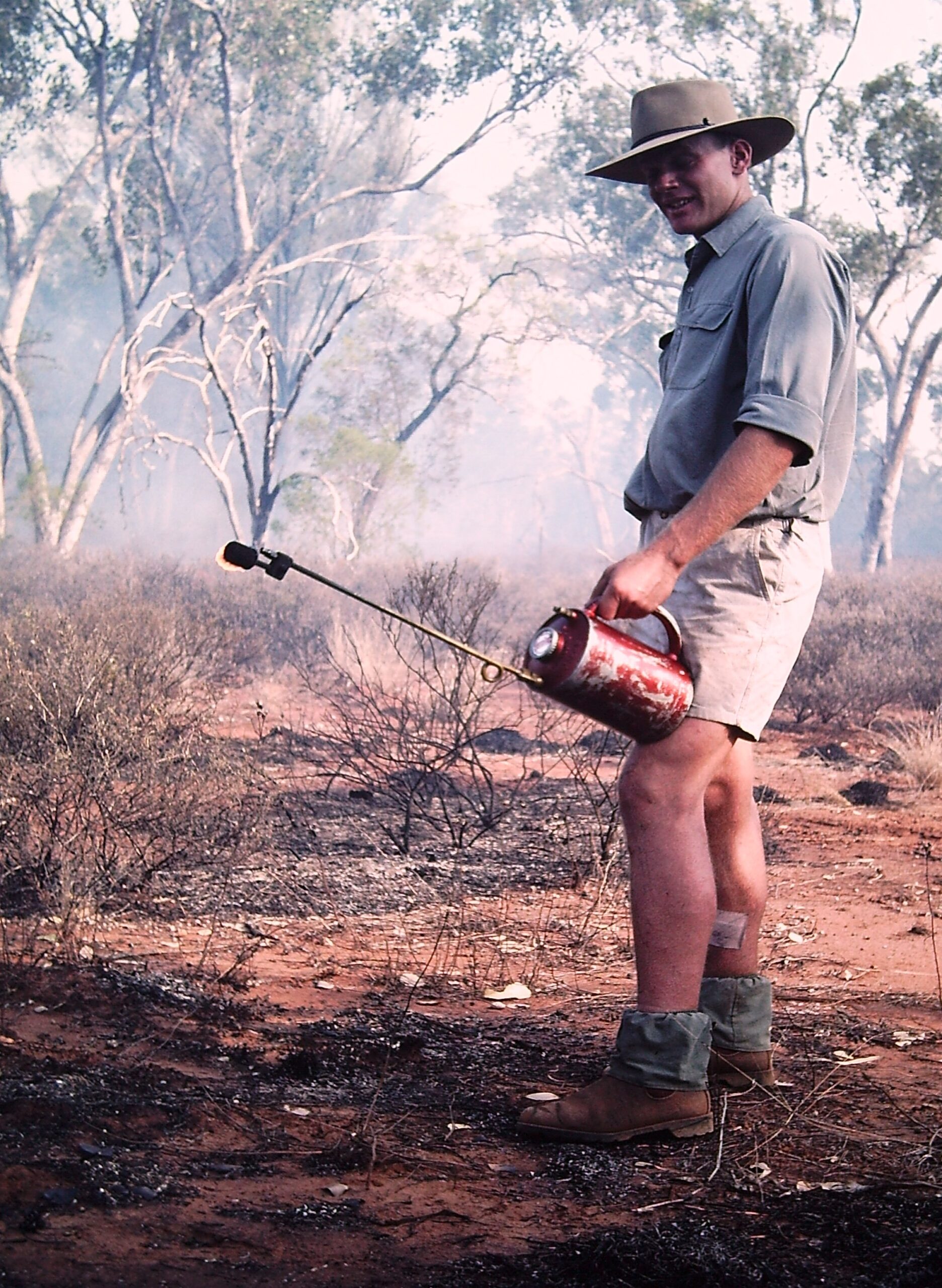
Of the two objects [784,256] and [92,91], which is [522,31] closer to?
[92,91]

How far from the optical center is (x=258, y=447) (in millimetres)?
44500

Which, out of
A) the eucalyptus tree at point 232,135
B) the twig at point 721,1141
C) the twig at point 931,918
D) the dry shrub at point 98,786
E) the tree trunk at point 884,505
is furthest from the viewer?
the tree trunk at point 884,505

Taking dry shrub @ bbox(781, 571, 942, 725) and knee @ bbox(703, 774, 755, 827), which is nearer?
knee @ bbox(703, 774, 755, 827)

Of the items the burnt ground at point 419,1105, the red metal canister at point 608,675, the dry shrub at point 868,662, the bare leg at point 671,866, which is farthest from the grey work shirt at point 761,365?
the dry shrub at point 868,662

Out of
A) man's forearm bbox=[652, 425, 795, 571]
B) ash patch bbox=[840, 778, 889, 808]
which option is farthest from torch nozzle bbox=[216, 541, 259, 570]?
ash patch bbox=[840, 778, 889, 808]

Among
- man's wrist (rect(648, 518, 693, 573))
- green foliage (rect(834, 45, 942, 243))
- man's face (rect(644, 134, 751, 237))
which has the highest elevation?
green foliage (rect(834, 45, 942, 243))

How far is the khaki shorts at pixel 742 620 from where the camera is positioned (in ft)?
8.20

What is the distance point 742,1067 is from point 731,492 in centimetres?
118

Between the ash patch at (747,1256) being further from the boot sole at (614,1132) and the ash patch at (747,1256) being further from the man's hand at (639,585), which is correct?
the man's hand at (639,585)

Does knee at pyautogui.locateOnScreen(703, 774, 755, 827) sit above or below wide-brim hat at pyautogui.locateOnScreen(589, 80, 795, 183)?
below

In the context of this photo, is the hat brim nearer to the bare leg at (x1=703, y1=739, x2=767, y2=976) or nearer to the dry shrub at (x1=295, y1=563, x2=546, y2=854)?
the bare leg at (x1=703, y1=739, x2=767, y2=976)

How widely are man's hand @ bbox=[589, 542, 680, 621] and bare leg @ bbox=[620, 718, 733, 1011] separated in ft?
0.86

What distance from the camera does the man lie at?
239 cm

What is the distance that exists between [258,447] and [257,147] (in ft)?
59.6
